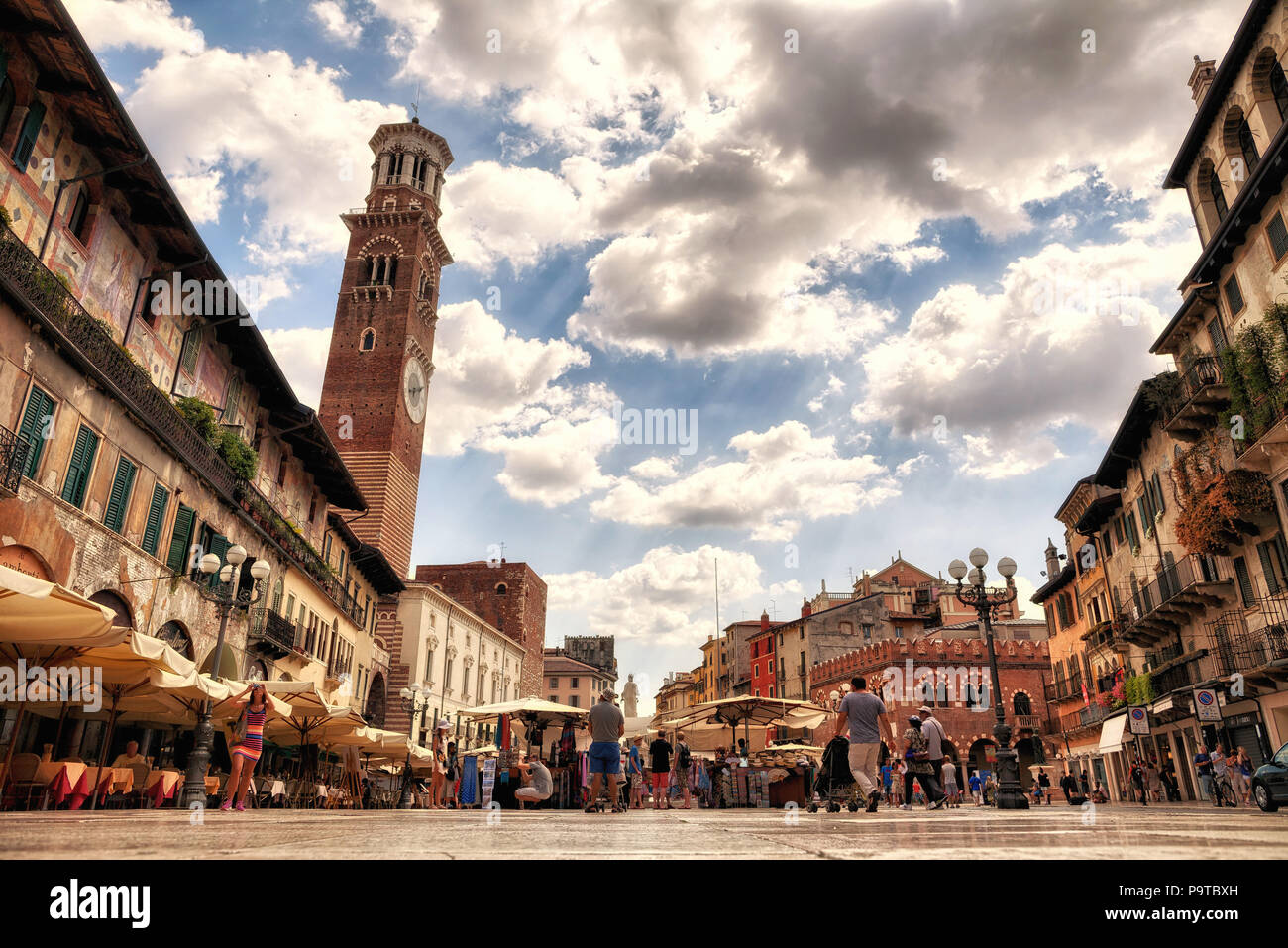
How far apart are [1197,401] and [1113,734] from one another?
16014 millimetres

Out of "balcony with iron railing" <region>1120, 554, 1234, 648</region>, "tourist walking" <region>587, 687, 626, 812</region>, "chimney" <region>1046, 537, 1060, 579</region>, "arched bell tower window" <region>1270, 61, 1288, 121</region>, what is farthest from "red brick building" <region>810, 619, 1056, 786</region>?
"tourist walking" <region>587, 687, 626, 812</region>

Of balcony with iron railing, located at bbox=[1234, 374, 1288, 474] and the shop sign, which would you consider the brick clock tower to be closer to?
the shop sign

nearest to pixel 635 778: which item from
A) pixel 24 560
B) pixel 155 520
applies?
pixel 155 520

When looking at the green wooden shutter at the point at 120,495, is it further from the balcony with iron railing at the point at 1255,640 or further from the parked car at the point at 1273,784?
the balcony with iron railing at the point at 1255,640

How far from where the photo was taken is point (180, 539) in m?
18.8

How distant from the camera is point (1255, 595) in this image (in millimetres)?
20469

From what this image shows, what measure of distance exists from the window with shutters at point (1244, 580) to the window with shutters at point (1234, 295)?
650 cm

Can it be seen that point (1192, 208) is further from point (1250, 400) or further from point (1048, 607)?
point (1048, 607)

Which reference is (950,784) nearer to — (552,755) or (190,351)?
(552,755)

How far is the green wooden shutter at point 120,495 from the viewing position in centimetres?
1591

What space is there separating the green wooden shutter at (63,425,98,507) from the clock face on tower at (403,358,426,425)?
34.3 m

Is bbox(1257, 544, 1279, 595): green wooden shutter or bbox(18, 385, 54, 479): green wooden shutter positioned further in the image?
bbox(1257, 544, 1279, 595): green wooden shutter

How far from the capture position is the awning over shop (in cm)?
3000
